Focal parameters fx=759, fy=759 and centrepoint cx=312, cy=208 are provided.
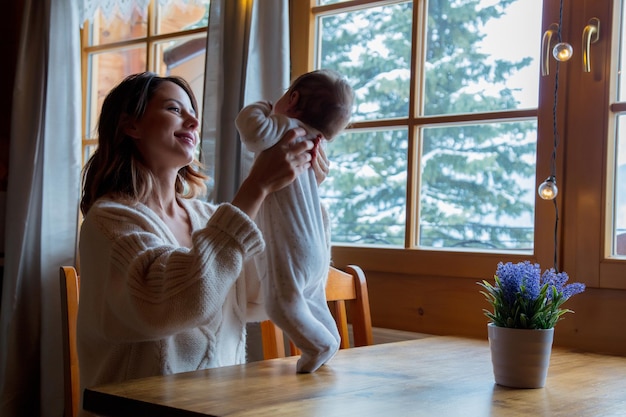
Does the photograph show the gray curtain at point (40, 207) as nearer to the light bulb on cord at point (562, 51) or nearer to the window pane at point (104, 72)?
the window pane at point (104, 72)

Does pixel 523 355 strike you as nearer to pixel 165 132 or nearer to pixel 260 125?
pixel 260 125

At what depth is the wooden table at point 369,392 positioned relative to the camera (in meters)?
1.06

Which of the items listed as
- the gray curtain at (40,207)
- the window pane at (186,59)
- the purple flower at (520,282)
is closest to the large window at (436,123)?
the window pane at (186,59)

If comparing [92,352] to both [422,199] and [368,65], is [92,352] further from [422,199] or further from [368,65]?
[368,65]

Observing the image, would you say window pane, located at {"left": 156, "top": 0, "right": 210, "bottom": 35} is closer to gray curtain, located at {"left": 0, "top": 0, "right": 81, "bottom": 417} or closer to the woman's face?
gray curtain, located at {"left": 0, "top": 0, "right": 81, "bottom": 417}

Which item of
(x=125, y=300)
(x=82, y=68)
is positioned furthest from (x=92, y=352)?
(x=82, y=68)

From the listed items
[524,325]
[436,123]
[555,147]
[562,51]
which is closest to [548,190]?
[555,147]

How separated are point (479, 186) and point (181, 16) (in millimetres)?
1423

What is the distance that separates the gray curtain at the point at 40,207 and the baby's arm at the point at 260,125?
1727 mm

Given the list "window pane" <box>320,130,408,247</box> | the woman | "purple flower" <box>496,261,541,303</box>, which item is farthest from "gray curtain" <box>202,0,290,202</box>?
"purple flower" <box>496,261,541,303</box>

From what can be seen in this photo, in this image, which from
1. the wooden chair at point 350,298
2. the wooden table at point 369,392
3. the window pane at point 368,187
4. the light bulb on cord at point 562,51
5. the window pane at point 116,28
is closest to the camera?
the wooden table at point 369,392

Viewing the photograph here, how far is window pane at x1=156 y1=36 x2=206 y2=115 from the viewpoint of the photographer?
2800mm

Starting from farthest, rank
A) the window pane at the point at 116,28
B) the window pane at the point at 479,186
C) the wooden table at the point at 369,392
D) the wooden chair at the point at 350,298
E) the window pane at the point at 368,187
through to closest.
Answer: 1. the window pane at the point at 116,28
2. the window pane at the point at 368,187
3. the window pane at the point at 479,186
4. the wooden chair at the point at 350,298
5. the wooden table at the point at 369,392

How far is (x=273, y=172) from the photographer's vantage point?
136cm
